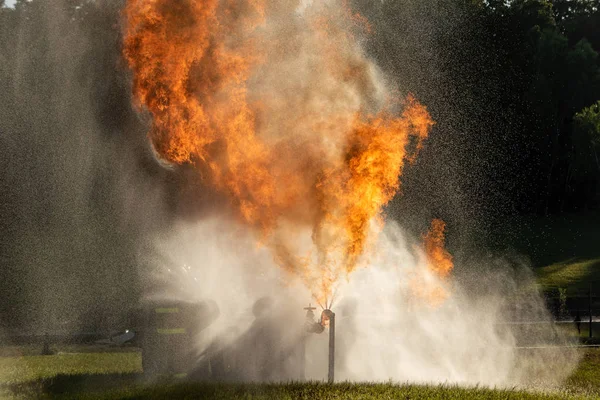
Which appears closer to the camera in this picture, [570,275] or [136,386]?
[136,386]

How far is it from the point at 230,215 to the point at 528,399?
11262 mm

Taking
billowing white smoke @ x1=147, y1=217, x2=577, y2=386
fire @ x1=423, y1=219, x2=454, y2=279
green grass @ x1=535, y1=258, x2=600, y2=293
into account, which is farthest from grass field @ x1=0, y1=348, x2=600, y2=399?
green grass @ x1=535, y1=258, x2=600, y2=293

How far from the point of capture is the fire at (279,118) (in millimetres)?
15680

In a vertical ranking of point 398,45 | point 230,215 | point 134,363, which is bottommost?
point 134,363

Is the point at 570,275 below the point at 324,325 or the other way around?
the other way around

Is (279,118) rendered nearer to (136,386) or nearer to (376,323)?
(376,323)

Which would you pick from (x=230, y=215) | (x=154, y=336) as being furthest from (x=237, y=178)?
(x=230, y=215)

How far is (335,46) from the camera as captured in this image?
1972cm

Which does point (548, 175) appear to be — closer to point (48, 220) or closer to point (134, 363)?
point (48, 220)

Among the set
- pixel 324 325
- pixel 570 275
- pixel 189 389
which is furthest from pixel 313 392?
pixel 570 275

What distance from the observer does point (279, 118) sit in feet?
58.7

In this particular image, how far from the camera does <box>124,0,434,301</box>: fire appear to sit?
15.7 m

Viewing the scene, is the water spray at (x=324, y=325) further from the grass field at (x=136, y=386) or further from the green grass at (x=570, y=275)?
the green grass at (x=570, y=275)

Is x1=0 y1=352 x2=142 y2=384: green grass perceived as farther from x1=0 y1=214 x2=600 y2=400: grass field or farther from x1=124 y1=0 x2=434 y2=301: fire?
x1=124 y1=0 x2=434 y2=301: fire
